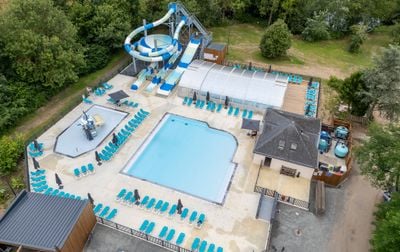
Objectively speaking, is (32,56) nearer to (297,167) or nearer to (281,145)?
(281,145)

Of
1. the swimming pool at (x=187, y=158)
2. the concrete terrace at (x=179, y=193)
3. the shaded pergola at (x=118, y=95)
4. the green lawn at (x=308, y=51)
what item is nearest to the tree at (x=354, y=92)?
the concrete terrace at (x=179, y=193)

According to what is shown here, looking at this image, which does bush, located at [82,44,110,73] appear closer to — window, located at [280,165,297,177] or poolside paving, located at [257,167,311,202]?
poolside paving, located at [257,167,311,202]

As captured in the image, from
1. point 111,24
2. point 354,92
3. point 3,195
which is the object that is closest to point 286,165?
point 354,92

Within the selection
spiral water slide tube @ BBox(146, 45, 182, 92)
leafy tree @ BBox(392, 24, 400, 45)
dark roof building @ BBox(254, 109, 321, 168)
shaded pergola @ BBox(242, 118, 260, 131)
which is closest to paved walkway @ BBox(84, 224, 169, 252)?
dark roof building @ BBox(254, 109, 321, 168)

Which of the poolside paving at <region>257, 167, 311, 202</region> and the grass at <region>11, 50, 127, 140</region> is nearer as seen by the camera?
the poolside paving at <region>257, 167, 311, 202</region>

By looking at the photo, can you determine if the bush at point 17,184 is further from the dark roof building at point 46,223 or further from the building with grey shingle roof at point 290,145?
the building with grey shingle roof at point 290,145

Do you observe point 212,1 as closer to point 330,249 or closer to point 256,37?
→ point 256,37
